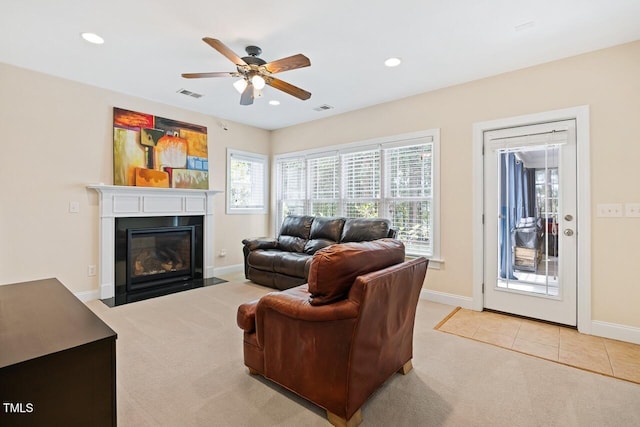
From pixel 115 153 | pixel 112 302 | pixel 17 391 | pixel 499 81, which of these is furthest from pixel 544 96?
pixel 112 302

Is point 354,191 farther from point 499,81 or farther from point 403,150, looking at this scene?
point 499,81

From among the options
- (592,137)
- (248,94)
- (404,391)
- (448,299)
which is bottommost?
(404,391)

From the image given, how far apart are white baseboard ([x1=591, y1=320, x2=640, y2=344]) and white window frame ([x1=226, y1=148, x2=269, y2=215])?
5.04 metres

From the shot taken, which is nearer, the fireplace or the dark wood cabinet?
the dark wood cabinet

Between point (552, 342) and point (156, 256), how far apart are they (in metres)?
4.97

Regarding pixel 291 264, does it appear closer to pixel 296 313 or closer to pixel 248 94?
pixel 248 94

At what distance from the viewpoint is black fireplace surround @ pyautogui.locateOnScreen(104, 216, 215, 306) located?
13.4ft

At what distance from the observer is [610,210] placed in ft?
9.29

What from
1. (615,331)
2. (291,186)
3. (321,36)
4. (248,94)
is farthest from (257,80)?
(615,331)

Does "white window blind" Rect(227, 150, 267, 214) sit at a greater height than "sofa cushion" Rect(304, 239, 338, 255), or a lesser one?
greater

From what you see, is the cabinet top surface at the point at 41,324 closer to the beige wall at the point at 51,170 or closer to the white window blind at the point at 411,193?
the beige wall at the point at 51,170

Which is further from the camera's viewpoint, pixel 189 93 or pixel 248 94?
pixel 189 93

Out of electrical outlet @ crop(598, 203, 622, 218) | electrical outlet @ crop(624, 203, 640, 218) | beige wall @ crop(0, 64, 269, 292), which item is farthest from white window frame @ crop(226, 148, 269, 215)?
electrical outlet @ crop(624, 203, 640, 218)

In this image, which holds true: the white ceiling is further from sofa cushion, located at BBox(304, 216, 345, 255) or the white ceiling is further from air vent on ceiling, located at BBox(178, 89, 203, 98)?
sofa cushion, located at BBox(304, 216, 345, 255)
